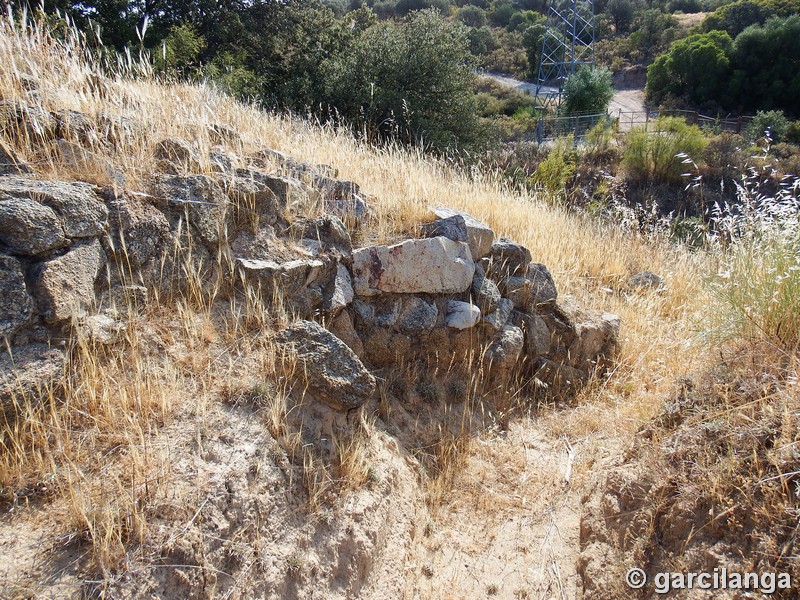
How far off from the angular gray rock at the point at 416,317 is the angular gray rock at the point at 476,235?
82 centimetres

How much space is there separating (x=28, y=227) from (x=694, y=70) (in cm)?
3981

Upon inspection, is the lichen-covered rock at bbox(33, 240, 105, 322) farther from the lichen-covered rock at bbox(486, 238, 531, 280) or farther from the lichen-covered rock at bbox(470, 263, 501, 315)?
the lichen-covered rock at bbox(486, 238, 531, 280)

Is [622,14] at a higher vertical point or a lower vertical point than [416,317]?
higher

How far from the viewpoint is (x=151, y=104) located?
4.59 m

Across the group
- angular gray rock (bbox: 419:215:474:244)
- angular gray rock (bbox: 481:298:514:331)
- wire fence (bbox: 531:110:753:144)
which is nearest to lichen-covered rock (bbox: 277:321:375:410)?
angular gray rock (bbox: 481:298:514:331)

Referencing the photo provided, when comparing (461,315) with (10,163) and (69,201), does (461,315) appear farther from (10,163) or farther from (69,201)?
(10,163)

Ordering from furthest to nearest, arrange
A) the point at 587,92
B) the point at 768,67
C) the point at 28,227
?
the point at 768,67, the point at 587,92, the point at 28,227

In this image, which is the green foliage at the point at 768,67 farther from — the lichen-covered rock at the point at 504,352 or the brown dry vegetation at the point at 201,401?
the lichen-covered rock at the point at 504,352

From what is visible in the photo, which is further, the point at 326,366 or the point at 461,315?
the point at 461,315

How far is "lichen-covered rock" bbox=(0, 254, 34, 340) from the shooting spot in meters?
Result: 2.43

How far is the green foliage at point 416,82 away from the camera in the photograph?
447 inches

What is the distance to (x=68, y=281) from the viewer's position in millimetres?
2686

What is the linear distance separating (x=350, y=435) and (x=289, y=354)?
2.02 feet

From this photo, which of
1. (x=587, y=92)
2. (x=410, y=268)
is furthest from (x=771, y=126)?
(x=410, y=268)
